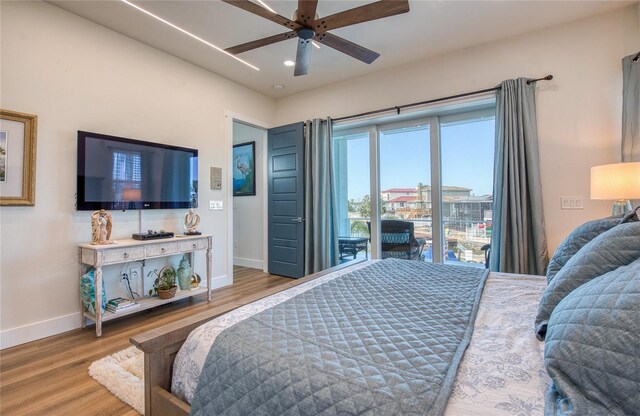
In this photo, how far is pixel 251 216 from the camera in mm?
5238

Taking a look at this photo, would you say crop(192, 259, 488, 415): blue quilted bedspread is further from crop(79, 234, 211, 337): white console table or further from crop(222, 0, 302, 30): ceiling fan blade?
crop(79, 234, 211, 337): white console table

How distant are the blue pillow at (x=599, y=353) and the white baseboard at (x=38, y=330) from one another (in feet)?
11.3

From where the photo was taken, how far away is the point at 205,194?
384cm

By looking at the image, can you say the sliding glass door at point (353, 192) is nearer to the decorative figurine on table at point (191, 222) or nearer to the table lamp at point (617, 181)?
the decorative figurine on table at point (191, 222)

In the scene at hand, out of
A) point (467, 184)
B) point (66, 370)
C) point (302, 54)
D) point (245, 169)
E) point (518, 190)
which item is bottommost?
point (66, 370)

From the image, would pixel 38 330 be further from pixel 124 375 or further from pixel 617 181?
pixel 617 181

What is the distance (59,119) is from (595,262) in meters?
3.78

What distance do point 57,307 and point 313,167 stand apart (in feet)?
10.4

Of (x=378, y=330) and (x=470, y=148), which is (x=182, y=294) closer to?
(x=378, y=330)

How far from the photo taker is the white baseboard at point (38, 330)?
7.68ft

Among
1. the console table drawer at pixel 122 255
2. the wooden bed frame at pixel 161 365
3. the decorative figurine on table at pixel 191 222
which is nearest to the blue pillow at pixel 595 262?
the wooden bed frame at pixel 161 365

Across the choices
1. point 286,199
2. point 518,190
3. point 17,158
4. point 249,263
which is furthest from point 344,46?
point 249,263

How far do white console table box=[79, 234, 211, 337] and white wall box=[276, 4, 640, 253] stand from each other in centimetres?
347

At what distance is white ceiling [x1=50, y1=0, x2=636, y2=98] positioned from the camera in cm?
263
